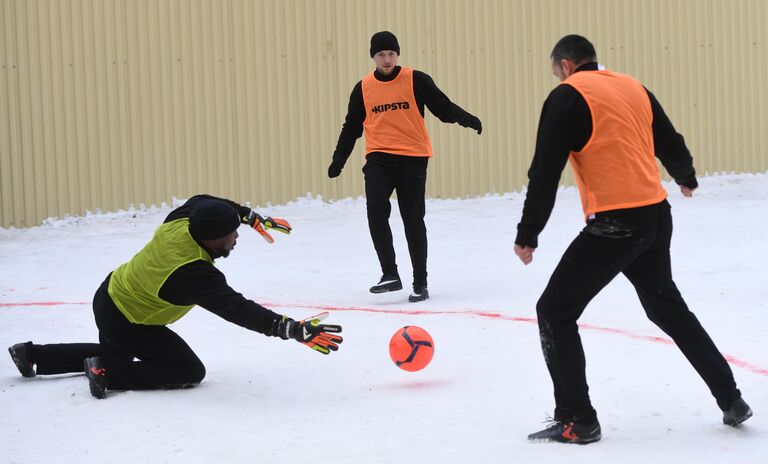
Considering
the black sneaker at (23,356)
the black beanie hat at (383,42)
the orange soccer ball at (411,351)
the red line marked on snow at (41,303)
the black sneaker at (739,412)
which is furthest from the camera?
the red line marked on snow at (41,303)

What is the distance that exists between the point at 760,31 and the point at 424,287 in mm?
8258

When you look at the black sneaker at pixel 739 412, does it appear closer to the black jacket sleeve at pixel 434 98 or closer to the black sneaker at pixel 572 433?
the black sneaker at pixel 572 433

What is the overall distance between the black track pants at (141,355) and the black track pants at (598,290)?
1.97 m

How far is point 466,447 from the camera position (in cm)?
444

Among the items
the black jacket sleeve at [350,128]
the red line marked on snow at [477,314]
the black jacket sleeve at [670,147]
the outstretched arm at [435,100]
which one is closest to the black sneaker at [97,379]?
the red line marked on snow at [477,314]

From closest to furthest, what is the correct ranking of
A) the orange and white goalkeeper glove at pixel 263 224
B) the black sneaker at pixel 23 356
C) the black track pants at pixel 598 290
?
the black track pants at pixel 598 290, the black sneaker at pixel 23 356, the orange and white goalkeeper glove at pixel 263 224

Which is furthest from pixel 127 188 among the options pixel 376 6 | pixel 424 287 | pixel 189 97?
pixel 424 287

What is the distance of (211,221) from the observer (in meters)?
5.13

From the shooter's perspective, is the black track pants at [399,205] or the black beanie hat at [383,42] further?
the black track pants at [399,205]

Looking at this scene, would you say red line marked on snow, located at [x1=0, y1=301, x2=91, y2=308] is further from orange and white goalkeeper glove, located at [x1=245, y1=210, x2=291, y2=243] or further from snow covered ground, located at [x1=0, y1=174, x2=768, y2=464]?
orange and white goalkeeper glove, located at [x1=245, y1=210, x2=291, y2=243]

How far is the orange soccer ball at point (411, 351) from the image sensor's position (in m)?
5.55

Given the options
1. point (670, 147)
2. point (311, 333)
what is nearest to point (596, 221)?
point (670, 147)

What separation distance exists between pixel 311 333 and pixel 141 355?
105cm

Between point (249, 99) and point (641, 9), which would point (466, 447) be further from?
point (641, 9)
